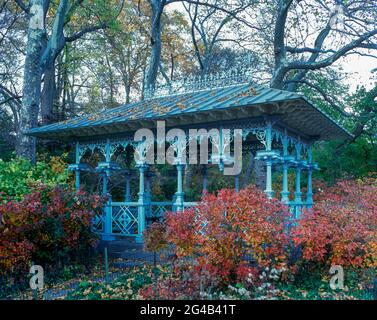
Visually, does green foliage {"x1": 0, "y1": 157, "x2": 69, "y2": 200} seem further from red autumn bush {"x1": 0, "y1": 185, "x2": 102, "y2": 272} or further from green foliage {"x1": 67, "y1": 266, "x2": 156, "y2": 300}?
green foliage {"x1": 67, "y1": 266, "x2": 156, "y2": 300}

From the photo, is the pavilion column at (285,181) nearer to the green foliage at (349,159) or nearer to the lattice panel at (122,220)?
the lattice panel at (122,220)

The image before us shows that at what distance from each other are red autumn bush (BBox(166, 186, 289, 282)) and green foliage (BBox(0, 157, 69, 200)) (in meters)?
4.77

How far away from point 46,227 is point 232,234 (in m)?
4.41

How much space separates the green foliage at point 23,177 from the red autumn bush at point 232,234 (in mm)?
4767

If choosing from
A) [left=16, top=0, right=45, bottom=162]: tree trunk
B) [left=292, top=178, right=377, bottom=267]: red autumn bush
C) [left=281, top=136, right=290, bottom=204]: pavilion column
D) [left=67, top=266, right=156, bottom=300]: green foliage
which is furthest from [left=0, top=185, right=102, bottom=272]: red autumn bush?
[left=16, top=0, right=45, bottom=162]: tree trunk

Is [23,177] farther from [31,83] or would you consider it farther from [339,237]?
[339,237]

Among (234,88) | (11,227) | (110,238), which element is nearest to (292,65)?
(234,88)

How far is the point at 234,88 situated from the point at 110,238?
19.8 feet

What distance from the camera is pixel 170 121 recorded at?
10.9m

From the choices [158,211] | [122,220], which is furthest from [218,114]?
[158,211]

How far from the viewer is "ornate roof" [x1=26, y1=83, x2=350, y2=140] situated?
9.30 meters
